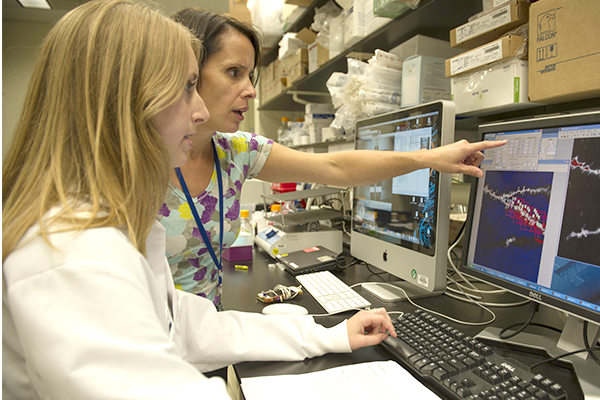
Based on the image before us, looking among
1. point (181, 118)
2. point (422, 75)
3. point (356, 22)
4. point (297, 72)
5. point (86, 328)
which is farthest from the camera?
point (297, 72)

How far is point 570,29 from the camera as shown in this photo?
29.9 inches

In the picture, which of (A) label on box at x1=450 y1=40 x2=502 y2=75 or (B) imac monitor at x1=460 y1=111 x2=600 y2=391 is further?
(A) label on box at x1=450 y1=40 x2=502 y2=75

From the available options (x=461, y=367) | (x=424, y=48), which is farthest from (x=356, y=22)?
(x=461, y=367)

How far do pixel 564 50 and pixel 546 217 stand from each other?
379mm

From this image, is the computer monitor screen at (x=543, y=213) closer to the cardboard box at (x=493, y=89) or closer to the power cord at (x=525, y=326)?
the power cord at (x=525, y=326)

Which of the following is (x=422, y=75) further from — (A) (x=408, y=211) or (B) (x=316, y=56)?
(B) (x=316, y=56)

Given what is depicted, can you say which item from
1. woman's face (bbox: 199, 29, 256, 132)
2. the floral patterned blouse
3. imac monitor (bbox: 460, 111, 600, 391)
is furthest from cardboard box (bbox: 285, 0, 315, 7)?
imac monitor (bbox: 460, 111, 600, 391)

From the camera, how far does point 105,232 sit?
40 cm

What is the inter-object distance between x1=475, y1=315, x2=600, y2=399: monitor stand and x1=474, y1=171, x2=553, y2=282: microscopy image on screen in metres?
0.13

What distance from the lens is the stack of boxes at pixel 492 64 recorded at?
2.92 ft

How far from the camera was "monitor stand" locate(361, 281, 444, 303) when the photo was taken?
3.30ft

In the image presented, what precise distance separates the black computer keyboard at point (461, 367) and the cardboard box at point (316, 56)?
1.53 m

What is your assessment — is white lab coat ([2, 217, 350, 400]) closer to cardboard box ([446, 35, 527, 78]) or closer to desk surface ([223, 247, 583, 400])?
desk surface ([223, 247, 583, 400])

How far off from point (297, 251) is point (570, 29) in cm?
106
